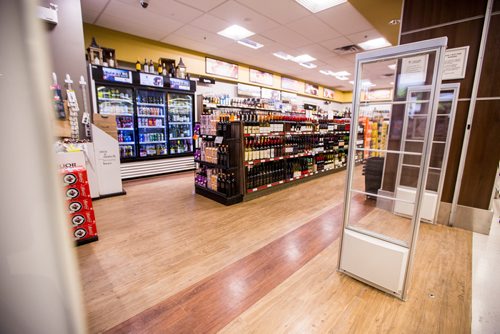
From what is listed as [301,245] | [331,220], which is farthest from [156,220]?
[331,220]

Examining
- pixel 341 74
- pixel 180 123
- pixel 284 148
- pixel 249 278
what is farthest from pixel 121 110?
pixel 341 74

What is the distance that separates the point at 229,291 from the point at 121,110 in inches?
203

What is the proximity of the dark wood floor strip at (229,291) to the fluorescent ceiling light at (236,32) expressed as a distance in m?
4.74

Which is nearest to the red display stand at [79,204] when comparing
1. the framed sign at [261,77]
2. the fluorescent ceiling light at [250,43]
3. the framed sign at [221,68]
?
the fluorescent ceiling light at [250,43]

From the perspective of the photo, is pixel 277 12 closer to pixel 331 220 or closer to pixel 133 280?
pixel 331 220

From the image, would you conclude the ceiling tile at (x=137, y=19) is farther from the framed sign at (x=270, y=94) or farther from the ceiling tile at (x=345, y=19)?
the framed sign at (x=270, y=94)

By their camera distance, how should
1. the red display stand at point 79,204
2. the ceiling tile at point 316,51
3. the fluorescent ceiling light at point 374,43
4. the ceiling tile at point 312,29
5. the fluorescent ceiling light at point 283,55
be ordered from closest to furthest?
1. the red display stand at point 79,204
2. the ceiling tile at point 312,29
3. the fluorescent ceiling light at point 374,43
4. the ceiling tile at point 316,51
5. the fluorescent ceiling light at point 283,55

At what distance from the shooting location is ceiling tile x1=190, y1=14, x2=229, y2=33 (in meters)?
4.77

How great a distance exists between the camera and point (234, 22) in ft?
16.2

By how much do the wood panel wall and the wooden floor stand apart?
2.28 feet

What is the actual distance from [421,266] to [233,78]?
7.25 m

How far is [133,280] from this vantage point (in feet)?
7.18

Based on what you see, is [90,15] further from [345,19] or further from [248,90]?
[345,19]

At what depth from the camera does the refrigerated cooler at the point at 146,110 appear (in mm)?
5160
